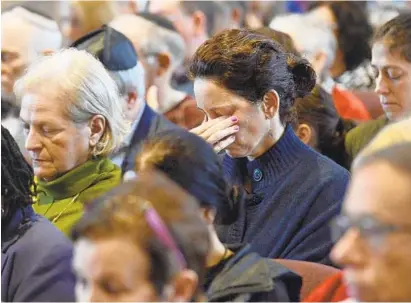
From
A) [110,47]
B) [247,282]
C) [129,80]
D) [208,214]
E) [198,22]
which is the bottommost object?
[198,22]

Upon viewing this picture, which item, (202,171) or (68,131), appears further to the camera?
(68,131)

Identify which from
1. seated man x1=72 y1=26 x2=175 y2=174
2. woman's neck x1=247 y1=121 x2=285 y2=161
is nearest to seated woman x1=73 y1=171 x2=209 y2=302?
woman's neck x1=247 y1=121 x2=285 y2=161

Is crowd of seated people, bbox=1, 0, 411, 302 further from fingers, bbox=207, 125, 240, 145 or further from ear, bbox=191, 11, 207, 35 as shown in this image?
ear, bbox=191, 11, 207, 35

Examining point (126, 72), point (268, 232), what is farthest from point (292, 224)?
point (126, 72)

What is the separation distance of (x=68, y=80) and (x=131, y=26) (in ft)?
5.71

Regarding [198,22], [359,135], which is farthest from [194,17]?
[359,135]

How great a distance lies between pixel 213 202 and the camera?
197 centimetres

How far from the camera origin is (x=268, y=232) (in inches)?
103

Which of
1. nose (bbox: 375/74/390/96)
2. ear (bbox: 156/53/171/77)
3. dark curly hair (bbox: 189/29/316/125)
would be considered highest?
dark curly hair (bbox: 189/29/316/125)

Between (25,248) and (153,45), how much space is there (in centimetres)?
217

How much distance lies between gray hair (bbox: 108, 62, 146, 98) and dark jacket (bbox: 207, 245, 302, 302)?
1686 mm

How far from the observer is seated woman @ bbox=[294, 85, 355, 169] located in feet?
10.8

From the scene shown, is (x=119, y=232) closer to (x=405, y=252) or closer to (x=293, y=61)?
(x=405, y=252)

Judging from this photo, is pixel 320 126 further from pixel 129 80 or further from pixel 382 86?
pixel 129 80
